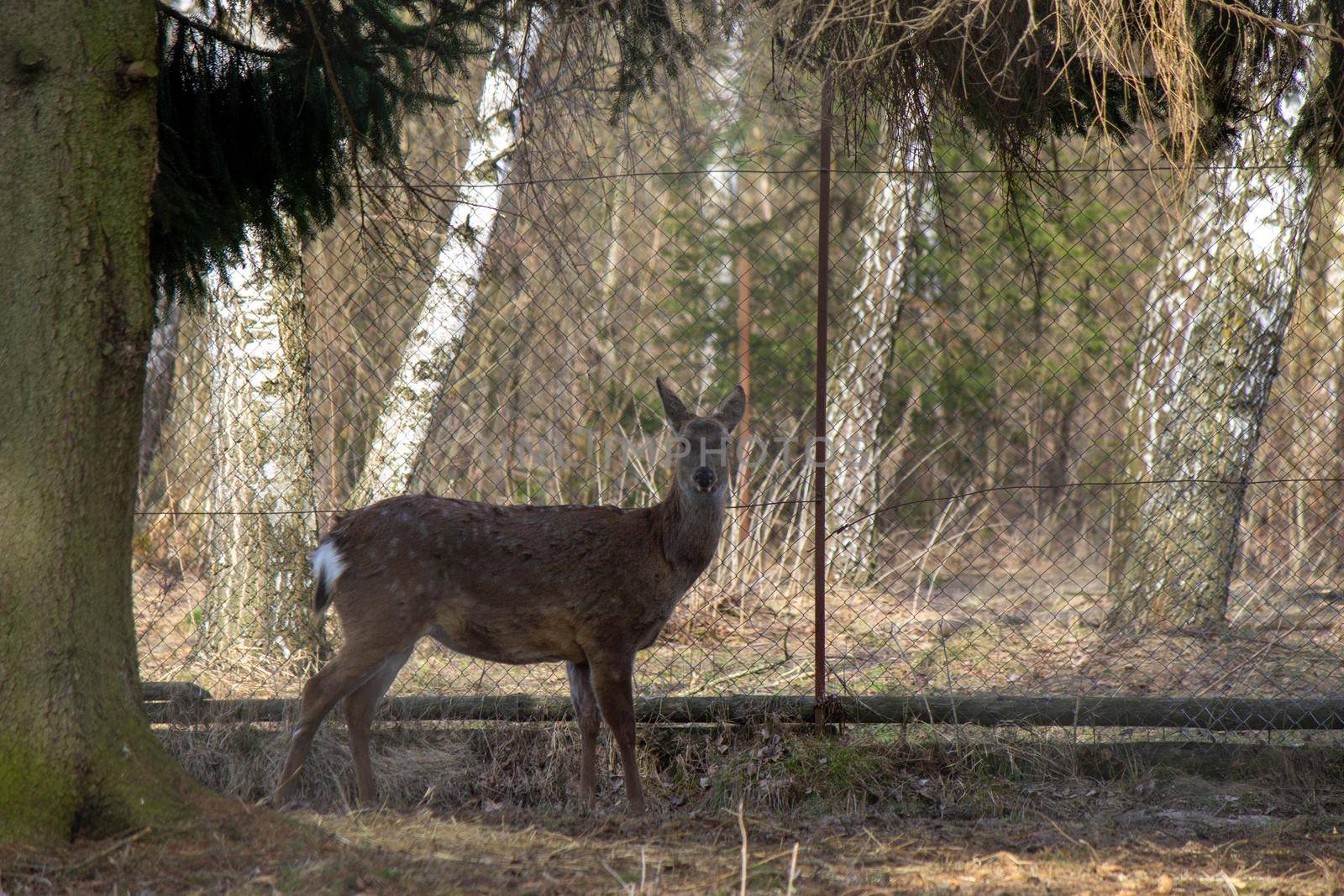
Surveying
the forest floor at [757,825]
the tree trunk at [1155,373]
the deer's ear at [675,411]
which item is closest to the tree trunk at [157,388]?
the forest floor at [757,825]

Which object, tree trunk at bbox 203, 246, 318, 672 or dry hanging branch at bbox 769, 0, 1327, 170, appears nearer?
dry hanging branch at bbox 769, 0, 1327, 170

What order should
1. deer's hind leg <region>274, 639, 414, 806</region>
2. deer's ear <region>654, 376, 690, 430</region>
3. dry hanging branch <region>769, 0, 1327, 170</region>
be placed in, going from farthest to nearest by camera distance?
deer's ear <region>654, 376, 690, 430</region>, deer's hind leg <region>274, 639, 414, 806</region>, dry hanging branch <region>769, 0, 1327, 170</region>

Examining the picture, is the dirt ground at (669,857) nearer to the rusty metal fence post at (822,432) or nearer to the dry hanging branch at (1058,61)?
the rusty metal fence post at (822,432)

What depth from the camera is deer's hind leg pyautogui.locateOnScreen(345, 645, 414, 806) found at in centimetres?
492

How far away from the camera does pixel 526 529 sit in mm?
5195

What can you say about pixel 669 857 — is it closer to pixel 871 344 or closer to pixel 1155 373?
pixel 1155 373

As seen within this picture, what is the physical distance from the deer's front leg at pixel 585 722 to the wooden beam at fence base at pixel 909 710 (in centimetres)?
29

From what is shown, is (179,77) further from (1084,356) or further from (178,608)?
(1084,356)

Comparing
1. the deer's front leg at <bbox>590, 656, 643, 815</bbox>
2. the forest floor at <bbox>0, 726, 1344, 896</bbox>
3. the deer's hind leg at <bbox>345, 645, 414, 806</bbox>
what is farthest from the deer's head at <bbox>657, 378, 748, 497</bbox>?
the deer's hind leg at <bbox>345, 645, 414, 806</bbox>

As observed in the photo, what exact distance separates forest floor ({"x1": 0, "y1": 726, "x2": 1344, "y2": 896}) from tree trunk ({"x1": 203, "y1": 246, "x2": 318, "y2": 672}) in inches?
46.3

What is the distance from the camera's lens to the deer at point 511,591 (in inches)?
192

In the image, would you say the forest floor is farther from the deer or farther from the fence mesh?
the fence mesh

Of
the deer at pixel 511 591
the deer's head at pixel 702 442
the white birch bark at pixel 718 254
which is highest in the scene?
the white birch bark at pixel 718 254

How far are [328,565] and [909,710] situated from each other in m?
2.59
